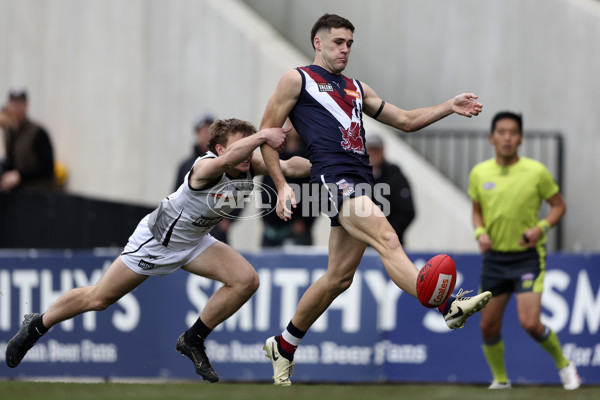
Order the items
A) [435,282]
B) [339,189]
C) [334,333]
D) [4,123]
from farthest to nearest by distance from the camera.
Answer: [4,123] < [334,333] < [339,189] < [435,282]

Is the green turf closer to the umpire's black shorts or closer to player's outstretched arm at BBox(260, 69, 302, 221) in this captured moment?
player's outstretched arm at BBox(260, 69, 302, 221)

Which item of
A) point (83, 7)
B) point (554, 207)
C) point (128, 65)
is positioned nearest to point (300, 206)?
point (554, 207)

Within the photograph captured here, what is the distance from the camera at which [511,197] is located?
10.0m

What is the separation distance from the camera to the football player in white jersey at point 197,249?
7578 millimetres

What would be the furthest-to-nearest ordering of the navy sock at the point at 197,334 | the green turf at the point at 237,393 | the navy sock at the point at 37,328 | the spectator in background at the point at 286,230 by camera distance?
the spectator in background at the point at 286,230
the navy sock at the point at 37,328
the navy sock at the point at 197,334
the green turf at the point at 237,393

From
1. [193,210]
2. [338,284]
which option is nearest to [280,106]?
[193,210]

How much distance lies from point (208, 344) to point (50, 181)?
142 inches

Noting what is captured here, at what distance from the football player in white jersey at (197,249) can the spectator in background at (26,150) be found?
17.8ft

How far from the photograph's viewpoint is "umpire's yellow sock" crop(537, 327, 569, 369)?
9.90 metres

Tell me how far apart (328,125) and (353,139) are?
0.67 feet

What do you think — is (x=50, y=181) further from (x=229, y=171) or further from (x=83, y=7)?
(x=229, y=171)

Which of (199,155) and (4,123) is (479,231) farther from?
(4,123)

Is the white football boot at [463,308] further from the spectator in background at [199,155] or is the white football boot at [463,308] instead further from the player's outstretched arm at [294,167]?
the spectator in background at [199,155]

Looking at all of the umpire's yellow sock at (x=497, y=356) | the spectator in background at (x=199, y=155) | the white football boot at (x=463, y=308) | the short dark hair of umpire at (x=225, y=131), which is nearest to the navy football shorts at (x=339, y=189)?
the short dark hair of umpire at (x=225, y=131)
